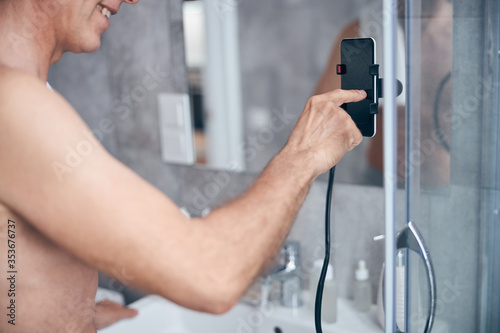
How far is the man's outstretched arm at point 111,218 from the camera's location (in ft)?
1.94

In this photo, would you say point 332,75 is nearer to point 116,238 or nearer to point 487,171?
point 487,171

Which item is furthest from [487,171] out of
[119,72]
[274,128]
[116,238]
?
[119,72]

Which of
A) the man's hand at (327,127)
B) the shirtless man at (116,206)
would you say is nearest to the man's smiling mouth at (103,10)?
the shirtless man at (116,206)

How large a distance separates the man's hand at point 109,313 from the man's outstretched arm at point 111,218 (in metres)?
0.73

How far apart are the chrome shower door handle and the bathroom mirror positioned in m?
0.47

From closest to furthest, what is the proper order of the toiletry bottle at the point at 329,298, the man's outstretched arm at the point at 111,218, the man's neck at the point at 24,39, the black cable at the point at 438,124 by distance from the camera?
the man's outstretched arm at the point at 111,218, the man's neck at the point at 24,39, the black cable at the point at 438,124, the toiletry bottle at the point at 329,298

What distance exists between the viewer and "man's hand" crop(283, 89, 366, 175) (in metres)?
0.75

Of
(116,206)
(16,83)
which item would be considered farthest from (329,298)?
(16,83)

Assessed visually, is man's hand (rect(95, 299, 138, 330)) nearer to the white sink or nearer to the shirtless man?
the white sink

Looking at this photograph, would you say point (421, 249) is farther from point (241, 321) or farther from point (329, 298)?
point (241, 321)

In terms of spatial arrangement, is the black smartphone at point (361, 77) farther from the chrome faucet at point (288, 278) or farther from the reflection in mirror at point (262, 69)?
the chrome faucet at point (288, 278)

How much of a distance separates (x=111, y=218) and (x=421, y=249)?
18.8 inches

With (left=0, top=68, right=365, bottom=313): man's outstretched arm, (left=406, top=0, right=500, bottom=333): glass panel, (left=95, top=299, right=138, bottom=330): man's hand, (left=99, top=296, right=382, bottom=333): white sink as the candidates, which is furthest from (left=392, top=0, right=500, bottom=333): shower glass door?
(left=95, top=299, right=138, bottom=330): man's hand

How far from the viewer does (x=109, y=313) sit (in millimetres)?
1316
